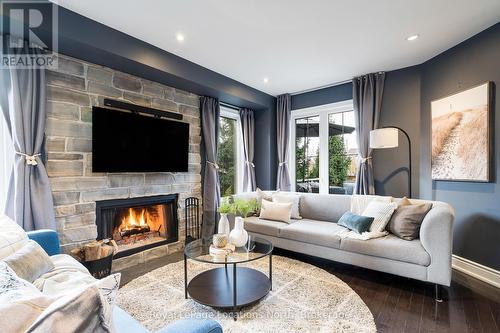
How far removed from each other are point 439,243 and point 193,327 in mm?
2297

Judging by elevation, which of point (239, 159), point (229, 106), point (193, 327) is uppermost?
point (229, 106)

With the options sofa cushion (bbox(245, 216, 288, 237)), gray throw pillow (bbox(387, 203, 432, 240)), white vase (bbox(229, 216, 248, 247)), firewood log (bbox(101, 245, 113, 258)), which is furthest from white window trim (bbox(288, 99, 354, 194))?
firewood log (bbox(101, 245, 113, 258))

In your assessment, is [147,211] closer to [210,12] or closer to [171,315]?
[171,315]

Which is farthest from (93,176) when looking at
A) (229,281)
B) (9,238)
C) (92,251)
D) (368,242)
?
(368,242)

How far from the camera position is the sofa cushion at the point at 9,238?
148 cm

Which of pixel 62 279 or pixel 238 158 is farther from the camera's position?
pixel 238 158

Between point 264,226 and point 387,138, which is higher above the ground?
point 387,138

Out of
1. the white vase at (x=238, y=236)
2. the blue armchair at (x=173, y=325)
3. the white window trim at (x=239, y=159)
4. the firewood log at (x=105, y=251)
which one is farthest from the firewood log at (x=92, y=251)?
the white window trim at (x=239, y=159)

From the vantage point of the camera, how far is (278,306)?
2.08 m

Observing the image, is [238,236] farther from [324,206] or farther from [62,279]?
[324,206]

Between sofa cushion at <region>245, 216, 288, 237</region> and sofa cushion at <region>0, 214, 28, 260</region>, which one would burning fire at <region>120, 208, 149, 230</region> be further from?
sofa cushion at <region>0, 214, 28, 260</region>

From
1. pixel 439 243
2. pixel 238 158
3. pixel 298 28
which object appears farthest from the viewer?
pixel 238 158

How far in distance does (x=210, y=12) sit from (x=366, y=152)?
118 inches

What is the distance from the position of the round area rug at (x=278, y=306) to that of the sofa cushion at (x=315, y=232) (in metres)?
0.35
